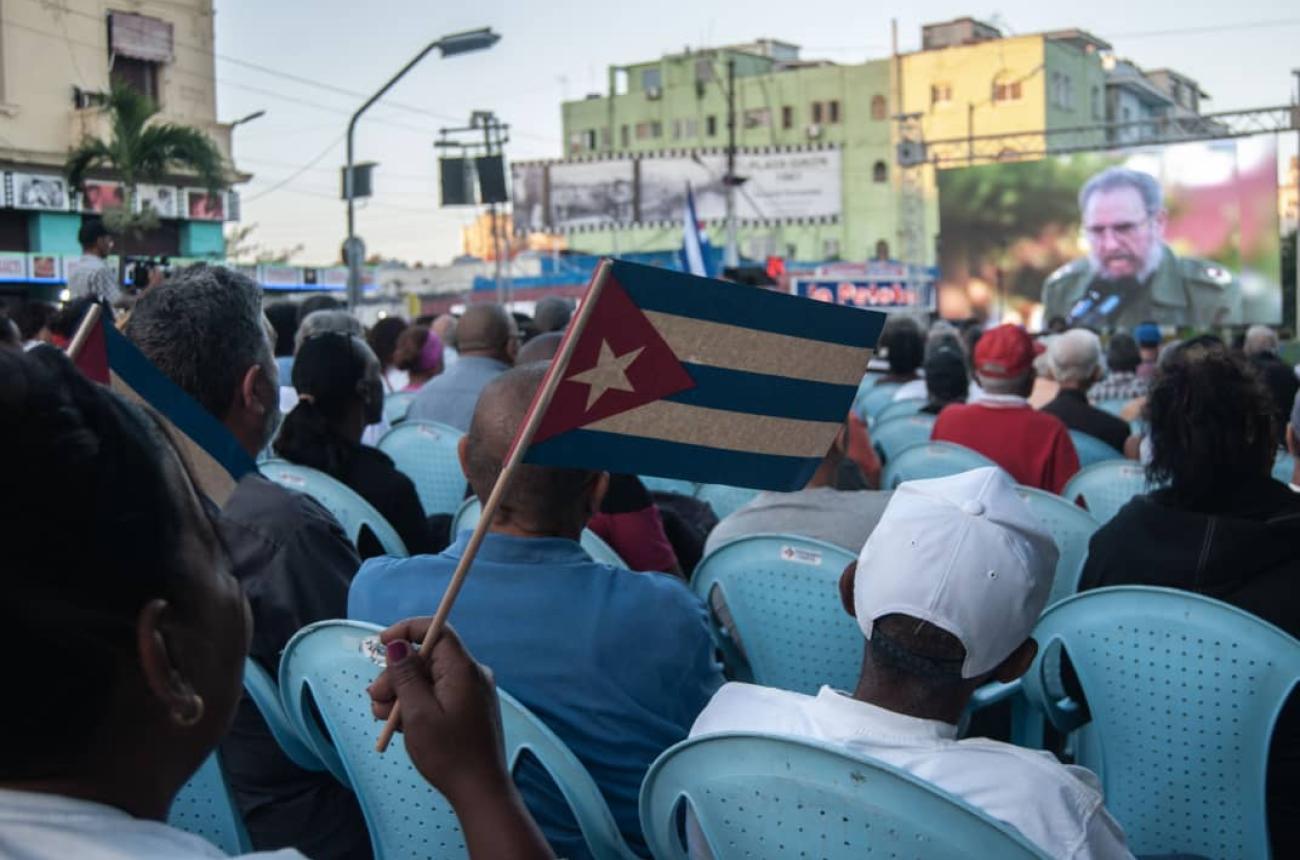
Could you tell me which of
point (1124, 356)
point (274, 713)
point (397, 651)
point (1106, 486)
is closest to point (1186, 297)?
point (1124, 356)

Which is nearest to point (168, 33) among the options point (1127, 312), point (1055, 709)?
point (1127, 312)

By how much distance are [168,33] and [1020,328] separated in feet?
73.7

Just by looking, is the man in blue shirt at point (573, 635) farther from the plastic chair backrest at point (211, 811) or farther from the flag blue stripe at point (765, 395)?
the flag blue stripe at point (765, 395)

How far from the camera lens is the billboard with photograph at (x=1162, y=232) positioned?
81.0ft

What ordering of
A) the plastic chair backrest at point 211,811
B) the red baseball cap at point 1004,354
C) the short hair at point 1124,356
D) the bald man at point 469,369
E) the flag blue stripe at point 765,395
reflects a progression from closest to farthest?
the flag blue stripe at point 765,395
the plastic chair backrest at point 211,811
the red baseball cap at point 1004,354
the bald man at point 469,369
the short hair at point 1124,356

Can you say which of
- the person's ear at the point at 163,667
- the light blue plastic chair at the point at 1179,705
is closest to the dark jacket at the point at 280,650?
the light blue plastic chair at the point at 1179,705

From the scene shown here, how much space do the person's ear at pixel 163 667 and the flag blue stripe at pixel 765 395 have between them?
88 cm

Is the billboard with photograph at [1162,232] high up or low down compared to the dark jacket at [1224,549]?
up

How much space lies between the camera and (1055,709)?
3.31m

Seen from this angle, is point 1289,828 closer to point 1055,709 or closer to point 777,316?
point 1055,709

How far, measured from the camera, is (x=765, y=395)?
78.0 inches

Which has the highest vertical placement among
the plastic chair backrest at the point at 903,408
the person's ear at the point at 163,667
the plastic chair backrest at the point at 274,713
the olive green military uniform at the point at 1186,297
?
the olive green military uniform at the point at 1186,297

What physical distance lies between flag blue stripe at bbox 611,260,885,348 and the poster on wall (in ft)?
75.6

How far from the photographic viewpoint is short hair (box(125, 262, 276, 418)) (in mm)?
3191
